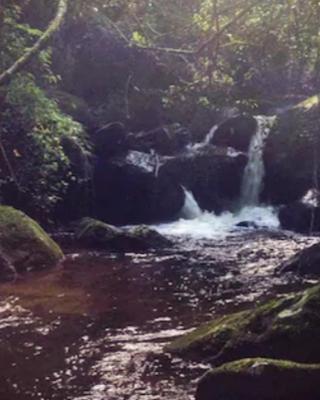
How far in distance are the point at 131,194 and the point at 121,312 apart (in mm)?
10960

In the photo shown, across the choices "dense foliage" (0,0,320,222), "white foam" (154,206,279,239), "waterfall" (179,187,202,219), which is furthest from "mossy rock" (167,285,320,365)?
"waterfall" (179,187,202,219)

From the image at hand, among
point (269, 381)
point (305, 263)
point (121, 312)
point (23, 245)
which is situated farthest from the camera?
point (23, 245)

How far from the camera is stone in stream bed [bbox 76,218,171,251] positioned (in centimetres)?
1593

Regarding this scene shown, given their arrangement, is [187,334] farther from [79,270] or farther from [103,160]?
[103,160]

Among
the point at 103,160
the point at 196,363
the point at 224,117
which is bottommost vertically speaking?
the point at 196,363

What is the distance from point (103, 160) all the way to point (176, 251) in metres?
6.88

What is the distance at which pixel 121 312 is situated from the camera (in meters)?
10.5

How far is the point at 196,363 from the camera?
7.98 m

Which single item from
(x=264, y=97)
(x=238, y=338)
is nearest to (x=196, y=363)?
(x=238, y=338)

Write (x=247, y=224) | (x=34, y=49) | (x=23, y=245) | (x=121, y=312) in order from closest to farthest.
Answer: (x=34, y=49), (x=121, y=312), (x=23, y=245), (x=247, y=224)

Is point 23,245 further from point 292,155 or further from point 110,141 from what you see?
point 292,155

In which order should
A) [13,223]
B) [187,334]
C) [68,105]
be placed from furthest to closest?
[68,105] < [13,223] < [187,334]

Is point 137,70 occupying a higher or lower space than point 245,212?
higher

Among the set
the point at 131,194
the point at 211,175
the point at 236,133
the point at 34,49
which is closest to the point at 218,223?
the point at 211,175
